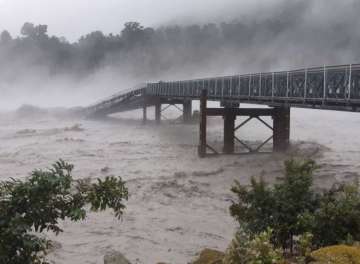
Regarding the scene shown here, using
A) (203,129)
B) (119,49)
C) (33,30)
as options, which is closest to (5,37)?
(33,30)

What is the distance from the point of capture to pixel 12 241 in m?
5.89

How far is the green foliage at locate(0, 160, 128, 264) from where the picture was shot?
587 centimetres

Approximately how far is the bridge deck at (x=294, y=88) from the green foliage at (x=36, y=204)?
36.6 ft

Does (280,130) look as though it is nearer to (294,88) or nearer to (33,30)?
(294,88)

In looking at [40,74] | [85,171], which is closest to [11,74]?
[40,74]

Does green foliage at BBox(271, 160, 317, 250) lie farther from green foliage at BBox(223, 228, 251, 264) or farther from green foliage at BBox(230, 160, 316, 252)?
green foliage at BBox(223, 228, 251, 264)

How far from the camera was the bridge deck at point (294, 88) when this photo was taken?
1650 centimetres

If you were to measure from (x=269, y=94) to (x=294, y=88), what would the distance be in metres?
2.86

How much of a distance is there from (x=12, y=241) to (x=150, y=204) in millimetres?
11605

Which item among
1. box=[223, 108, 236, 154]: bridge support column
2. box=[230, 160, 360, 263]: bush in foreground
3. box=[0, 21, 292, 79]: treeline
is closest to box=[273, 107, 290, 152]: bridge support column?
box=[223, 108, 236, 154]: bridge support column

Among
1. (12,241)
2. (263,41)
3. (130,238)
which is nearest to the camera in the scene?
(12,241)

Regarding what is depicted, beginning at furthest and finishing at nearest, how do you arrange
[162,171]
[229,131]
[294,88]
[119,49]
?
[119,49] < [229,131] < [162,171] < [294,88]

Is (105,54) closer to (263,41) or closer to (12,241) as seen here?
(263,41)

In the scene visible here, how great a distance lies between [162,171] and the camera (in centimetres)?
2367
